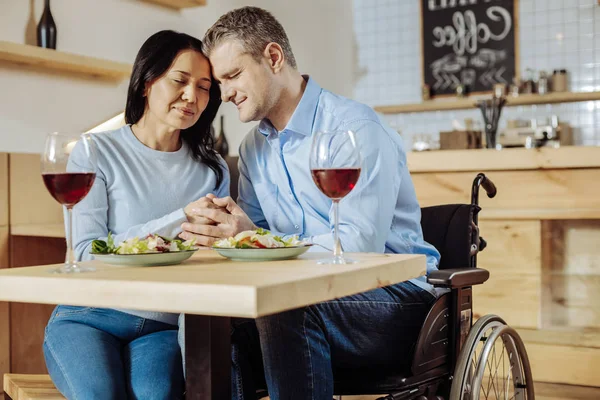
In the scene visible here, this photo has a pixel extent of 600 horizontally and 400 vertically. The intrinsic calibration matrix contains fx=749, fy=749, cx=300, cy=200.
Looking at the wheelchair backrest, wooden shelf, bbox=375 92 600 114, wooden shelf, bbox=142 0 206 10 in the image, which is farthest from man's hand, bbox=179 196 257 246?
wooden shelf, bbox=375 92 600 114

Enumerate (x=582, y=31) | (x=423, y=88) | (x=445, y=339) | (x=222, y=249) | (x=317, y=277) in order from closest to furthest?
(x=317, y=277)
(x=222, y=249)
(x=445, y=339)
(x=582, y=31)
(x=423, y=88)

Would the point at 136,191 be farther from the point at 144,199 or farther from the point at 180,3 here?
the point at 180,3

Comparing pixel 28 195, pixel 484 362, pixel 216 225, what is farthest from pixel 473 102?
pixel 216 225

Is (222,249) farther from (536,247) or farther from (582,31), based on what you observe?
(582,31)

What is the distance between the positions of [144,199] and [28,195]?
1.37 m

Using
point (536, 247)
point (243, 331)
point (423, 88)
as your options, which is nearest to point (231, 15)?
point (243, 331)

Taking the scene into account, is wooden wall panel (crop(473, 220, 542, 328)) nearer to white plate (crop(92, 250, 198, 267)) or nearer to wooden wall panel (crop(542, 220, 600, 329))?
wooden wall panel (crop(542, 220, 600, 329))

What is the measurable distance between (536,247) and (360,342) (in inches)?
76.4

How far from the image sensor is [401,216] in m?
1.92

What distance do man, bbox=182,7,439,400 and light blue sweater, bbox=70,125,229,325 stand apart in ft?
0.48

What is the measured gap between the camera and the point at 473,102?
558 cm

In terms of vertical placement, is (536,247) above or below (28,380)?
above

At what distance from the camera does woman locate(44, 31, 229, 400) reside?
4.99 feet

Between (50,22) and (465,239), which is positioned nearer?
(465,239)
